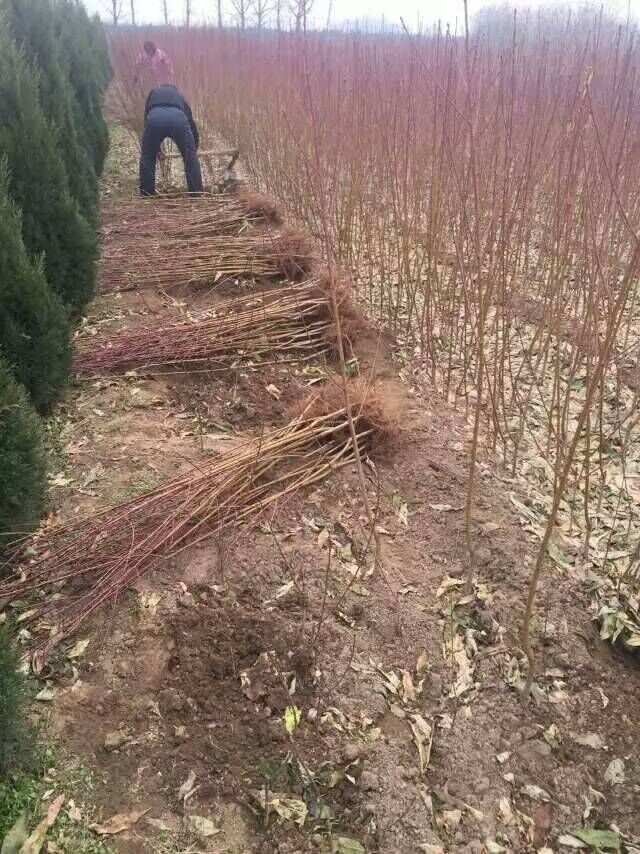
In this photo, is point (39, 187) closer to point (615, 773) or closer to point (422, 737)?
point (422, 737)

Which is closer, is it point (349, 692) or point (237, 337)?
A: point (349, 692)

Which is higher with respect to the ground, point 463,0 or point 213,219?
point 463,0

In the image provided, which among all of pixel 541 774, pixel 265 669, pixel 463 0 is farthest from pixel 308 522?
pixel 463 0

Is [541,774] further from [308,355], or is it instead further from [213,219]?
[213,219]

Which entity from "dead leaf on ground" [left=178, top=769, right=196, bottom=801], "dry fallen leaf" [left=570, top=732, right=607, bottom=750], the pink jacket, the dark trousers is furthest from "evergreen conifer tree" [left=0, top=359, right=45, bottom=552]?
the pink jacket

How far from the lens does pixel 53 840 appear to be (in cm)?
135

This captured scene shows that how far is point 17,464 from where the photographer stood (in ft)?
6.51

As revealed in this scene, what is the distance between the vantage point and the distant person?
7633 millimetres

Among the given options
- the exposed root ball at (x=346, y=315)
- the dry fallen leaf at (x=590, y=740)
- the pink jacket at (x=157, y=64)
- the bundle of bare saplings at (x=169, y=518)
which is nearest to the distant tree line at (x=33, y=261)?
the bundle of bare saplings at (x=169, y=518)

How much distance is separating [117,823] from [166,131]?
623 centimetres

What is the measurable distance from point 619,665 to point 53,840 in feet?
5.32

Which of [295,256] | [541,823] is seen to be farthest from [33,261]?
[541,823]

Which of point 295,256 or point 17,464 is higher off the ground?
point 295,256

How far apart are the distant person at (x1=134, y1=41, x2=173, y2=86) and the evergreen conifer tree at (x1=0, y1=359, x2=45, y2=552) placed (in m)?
7.23
